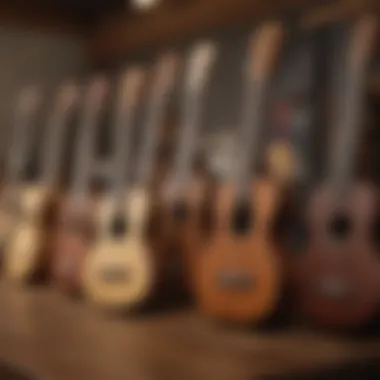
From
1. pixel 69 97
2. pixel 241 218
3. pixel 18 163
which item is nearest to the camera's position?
pixel 241 218

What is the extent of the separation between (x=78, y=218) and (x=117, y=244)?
22cm

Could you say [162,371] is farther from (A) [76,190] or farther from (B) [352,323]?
(A) [76,190]

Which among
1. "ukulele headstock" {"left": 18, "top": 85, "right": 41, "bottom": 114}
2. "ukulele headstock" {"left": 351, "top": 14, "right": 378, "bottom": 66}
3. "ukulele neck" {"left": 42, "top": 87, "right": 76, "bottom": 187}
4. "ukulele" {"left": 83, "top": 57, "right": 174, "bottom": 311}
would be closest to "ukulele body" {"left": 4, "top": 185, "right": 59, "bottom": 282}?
"ukulele neck" {"left": 42, "top": 87, "right": 76, "bottom": 187}

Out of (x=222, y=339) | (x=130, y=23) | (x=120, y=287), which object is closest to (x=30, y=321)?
(x=120, y=287)

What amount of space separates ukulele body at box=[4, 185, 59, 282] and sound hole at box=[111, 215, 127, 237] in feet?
0.95

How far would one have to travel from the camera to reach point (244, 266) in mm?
1335

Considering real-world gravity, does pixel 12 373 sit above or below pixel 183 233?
below


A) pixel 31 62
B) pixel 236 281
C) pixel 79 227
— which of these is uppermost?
pixel 31 62

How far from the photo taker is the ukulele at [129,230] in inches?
58.8

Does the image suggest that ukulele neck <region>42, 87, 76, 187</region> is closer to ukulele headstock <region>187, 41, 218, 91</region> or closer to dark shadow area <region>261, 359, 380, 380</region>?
ukulele headstock <region>187, 41, 218, 91</region>

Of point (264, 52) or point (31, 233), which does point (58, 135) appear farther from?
point (264, 52)

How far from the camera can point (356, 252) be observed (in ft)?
4.16

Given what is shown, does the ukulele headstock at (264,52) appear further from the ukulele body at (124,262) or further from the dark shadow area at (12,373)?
the dark shadow area at (12,373)

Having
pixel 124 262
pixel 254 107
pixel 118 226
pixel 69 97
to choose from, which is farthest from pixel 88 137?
pixel 254 107
